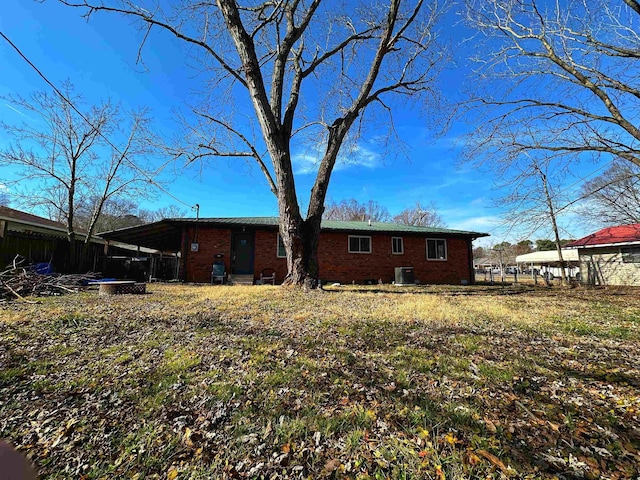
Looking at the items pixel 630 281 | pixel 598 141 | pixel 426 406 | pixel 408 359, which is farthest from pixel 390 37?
A: pixel 630 281

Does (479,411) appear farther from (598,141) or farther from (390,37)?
(390,37)

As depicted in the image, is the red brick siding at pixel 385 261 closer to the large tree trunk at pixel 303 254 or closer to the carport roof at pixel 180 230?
the carport roof at pixel 180 230

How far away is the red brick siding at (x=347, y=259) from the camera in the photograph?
1307 centimetres

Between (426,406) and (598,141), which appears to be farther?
(598,141)

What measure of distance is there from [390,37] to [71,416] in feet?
34.4

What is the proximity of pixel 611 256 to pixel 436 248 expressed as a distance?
11.1 metres

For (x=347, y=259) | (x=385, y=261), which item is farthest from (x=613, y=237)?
(x=347, y=259)

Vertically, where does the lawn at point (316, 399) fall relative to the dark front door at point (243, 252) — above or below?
below

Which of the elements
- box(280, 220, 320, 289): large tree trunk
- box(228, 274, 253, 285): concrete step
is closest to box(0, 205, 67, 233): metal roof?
box(228, 274, 253, 285): concrete step

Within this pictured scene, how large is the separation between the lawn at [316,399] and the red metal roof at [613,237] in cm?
1711


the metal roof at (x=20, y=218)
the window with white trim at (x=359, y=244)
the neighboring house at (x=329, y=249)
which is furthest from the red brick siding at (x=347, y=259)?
the metal roof at (x=20, y=218)

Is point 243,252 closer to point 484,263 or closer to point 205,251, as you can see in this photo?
point 205,251

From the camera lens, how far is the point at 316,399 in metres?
2.45

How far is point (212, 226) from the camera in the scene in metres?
13.1
